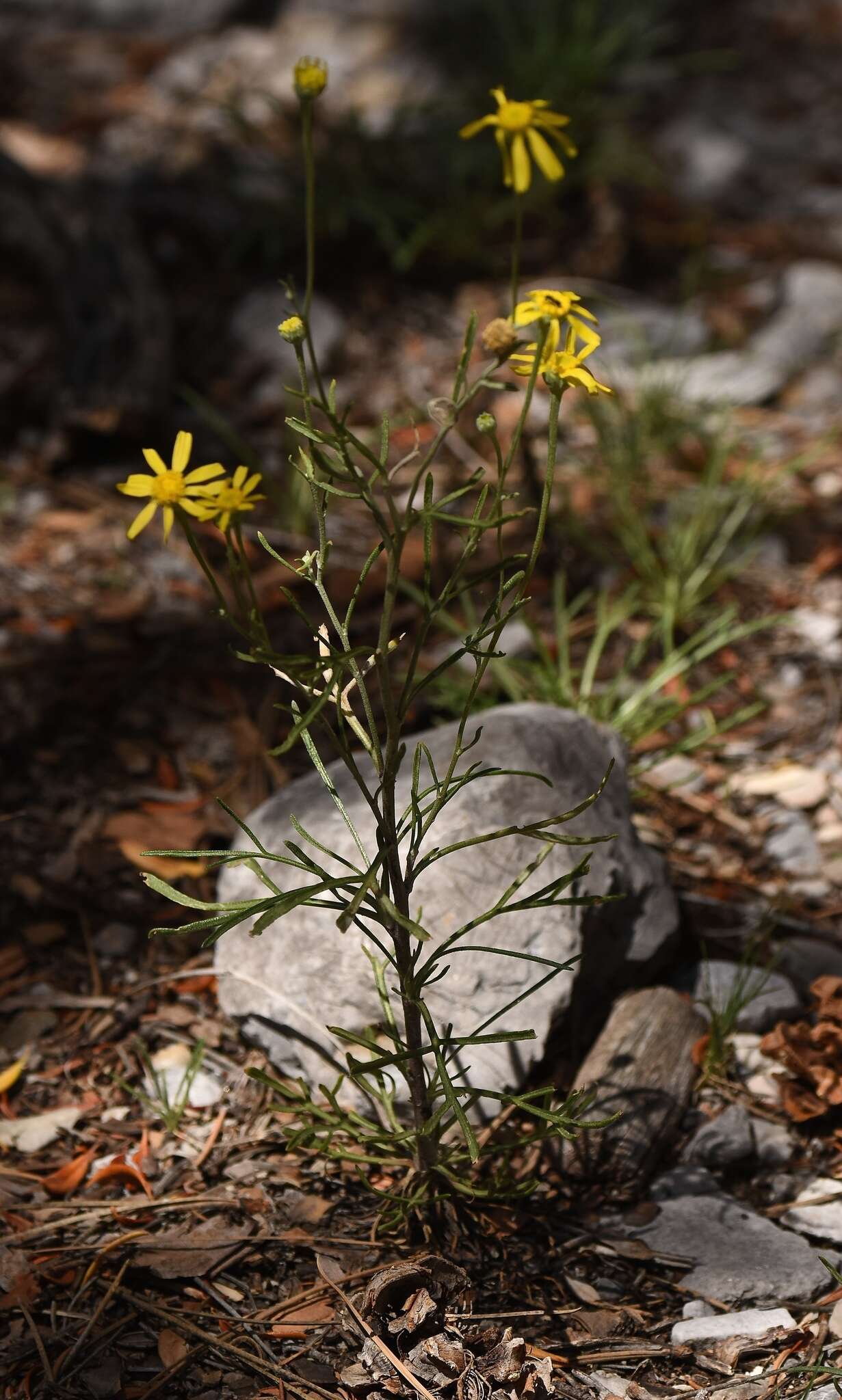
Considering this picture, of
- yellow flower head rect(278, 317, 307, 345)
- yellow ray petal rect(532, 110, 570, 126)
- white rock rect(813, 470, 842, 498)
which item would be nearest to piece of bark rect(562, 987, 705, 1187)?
yellow flower head rect(278, 317, 307, 345)

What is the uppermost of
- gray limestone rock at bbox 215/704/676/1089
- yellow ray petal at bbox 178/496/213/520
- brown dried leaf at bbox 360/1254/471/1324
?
yellow ray petal at bbox 178/496/213/520

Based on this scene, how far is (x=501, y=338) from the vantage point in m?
1.08

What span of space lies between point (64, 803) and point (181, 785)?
0.24 m

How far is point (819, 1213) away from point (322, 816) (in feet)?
3.25

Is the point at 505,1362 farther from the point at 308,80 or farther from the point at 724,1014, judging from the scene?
the point at 308,80

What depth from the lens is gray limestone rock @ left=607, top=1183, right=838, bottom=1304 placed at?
159 centimetres

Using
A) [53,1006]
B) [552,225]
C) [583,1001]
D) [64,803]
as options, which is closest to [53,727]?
[64,803]

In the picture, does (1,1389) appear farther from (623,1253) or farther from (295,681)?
(295,681)

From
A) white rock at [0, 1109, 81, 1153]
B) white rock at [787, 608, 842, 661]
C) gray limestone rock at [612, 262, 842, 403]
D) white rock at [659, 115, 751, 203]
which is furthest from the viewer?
white rock at [659, 115, 751, 203]

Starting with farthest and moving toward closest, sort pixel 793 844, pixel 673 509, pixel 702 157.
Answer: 1. pixel 702 157
2. pixel 673 509
3. pixel 793 844

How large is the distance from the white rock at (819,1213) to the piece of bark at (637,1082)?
0.21 meters

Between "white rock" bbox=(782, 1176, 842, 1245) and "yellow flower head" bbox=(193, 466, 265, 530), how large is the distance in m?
1.34

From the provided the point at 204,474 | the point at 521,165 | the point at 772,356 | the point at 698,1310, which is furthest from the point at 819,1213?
the point at 772,356

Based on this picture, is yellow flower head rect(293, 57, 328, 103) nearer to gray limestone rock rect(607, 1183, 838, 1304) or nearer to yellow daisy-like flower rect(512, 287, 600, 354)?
yellow daisy-like flower rect(512, 287, 600, 354)
